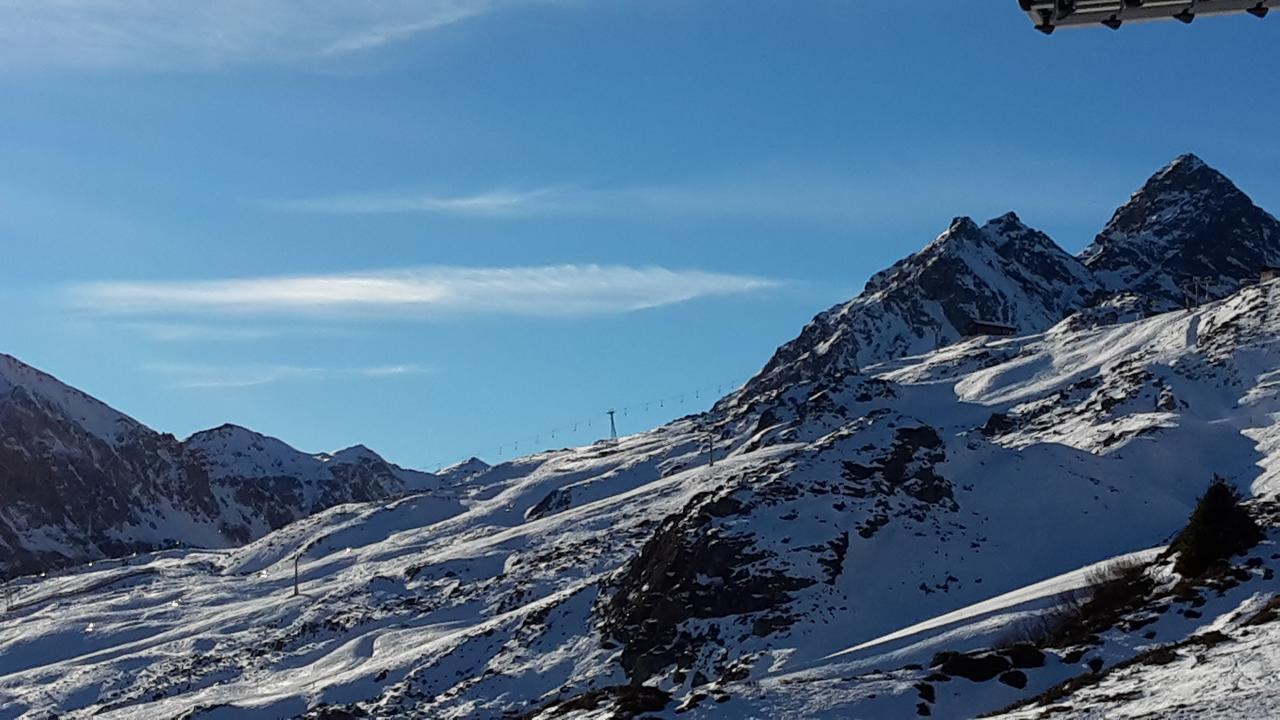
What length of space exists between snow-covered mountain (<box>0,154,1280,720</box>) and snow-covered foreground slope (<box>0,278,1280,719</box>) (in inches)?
10.2

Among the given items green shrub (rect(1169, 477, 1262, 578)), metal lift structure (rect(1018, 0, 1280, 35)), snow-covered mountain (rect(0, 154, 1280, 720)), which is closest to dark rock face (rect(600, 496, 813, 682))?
snow-covered mountain (rect(0, 154, 1280, 720))

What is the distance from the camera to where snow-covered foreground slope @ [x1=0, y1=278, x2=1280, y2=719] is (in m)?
68.0

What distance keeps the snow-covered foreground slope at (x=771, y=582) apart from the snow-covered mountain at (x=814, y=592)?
0.85ft

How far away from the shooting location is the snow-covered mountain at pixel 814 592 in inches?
1634

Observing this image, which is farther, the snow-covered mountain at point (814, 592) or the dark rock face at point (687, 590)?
the dark rock face at point (687, 590)

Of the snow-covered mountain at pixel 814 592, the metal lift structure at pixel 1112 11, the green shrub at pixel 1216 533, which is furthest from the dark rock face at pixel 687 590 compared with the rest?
the metal lift structure at pixel 1112 11

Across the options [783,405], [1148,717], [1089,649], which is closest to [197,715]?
[1089,649]

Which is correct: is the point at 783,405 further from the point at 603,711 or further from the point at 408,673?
the point at 603,711

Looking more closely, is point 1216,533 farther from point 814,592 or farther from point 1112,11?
point 814,592

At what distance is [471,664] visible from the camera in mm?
88125

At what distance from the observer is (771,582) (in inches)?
3105

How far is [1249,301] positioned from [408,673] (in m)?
104

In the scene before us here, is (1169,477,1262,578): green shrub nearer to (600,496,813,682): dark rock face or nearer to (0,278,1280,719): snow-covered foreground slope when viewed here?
(0,278,1280,719): snow-covered foreground slope

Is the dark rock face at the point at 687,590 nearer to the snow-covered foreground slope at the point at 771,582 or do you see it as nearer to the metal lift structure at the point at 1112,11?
the snow-covered foreground slope at the point at 771,582
